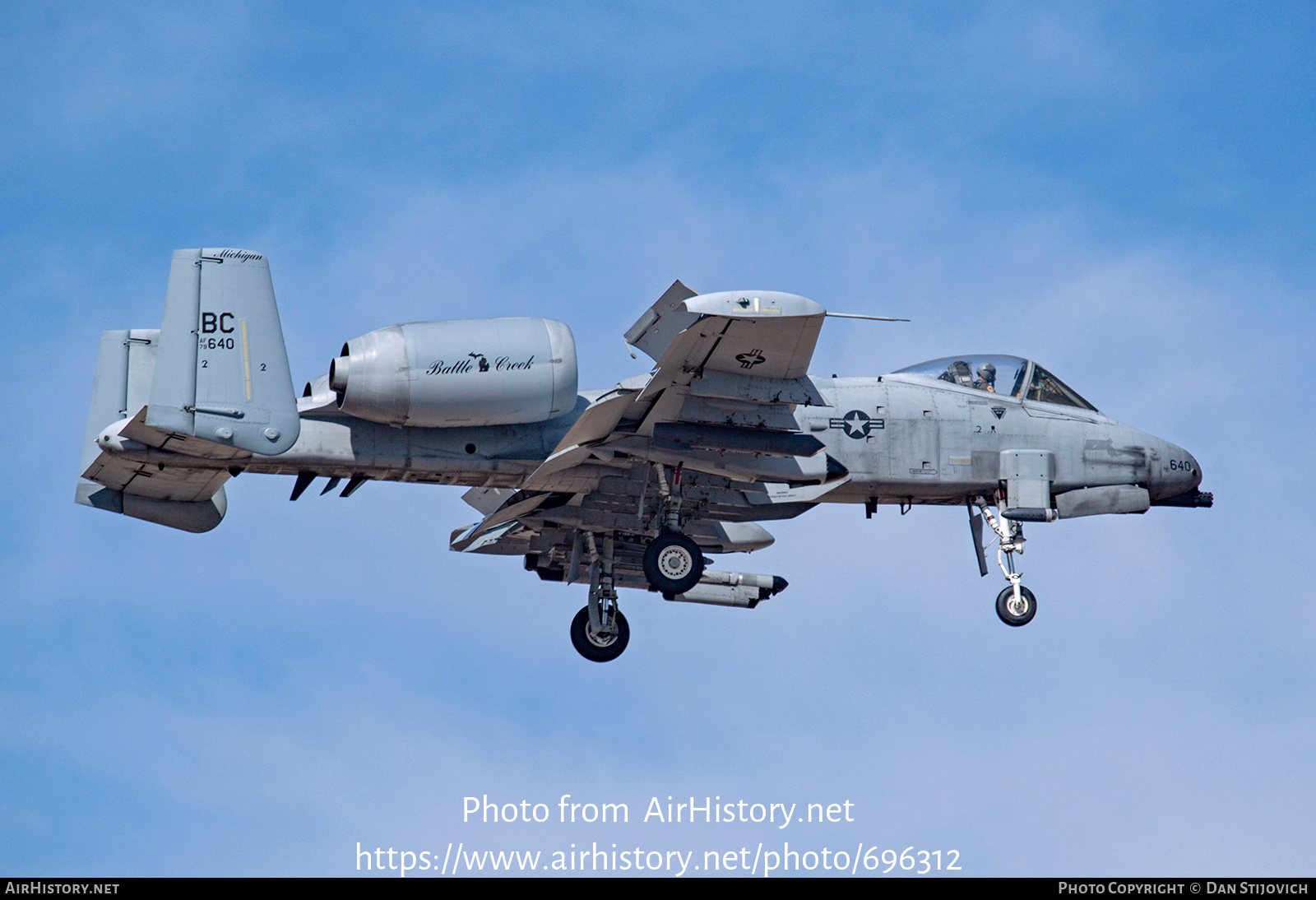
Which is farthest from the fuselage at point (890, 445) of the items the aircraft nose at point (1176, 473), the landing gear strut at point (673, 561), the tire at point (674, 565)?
the tire at point (674, 565)

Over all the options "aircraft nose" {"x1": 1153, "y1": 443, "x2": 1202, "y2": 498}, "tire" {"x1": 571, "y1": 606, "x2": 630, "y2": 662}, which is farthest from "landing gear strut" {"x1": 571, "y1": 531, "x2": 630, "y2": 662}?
"aircraft nose" {"x1": 1153, "y1": 443, "x2": 1202, "y2": 498}

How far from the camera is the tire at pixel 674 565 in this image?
22500 mm

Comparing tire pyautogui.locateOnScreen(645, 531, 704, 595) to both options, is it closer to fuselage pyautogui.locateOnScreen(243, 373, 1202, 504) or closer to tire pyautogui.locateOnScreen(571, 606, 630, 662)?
fuselage pyautogui.locateOnScreen(243, 373, 1202, 504)

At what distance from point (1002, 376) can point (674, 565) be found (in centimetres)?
615

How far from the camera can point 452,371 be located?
20.3 m

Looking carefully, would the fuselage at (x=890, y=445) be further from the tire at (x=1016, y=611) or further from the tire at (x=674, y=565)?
the tire at (x=674, y=565)

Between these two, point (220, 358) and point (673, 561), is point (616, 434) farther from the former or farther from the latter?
point (220, 358)

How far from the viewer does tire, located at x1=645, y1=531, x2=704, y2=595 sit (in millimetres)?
22500

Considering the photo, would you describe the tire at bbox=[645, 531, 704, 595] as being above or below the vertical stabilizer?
below

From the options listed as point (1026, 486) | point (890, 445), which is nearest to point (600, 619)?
point (890, 445)

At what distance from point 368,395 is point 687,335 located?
4243mm

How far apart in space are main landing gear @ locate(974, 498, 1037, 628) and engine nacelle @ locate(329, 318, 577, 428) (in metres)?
7.56

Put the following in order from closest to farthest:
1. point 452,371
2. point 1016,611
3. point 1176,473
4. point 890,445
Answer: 1. point 452,371
2. point 890,445
3. point 1016,611
4. point 1176,473
